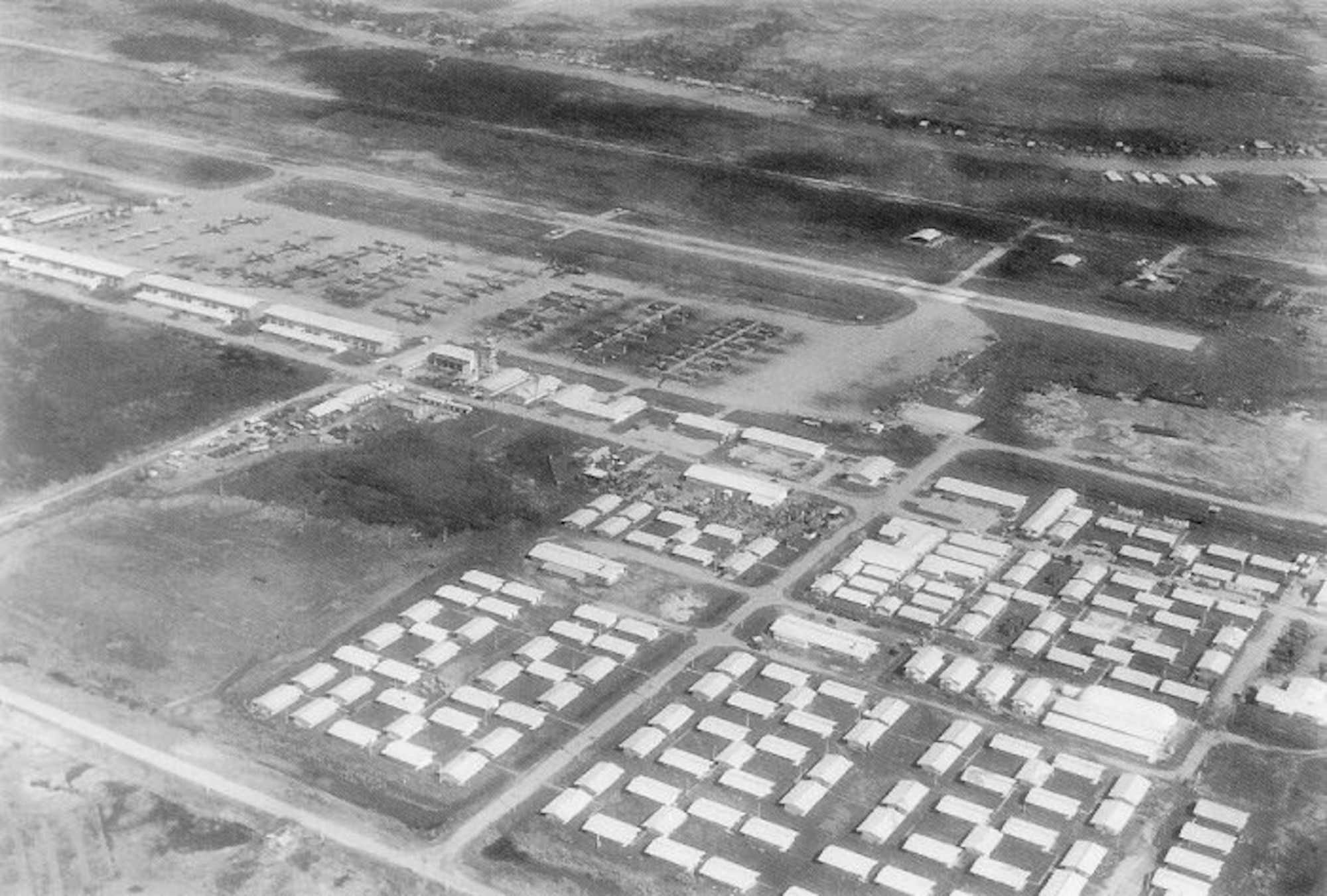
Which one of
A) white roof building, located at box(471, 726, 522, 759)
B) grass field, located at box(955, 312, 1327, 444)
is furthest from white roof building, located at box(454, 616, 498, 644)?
grass field, located at box(955, 312, 1327, 444)

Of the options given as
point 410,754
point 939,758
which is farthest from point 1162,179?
point 410,754

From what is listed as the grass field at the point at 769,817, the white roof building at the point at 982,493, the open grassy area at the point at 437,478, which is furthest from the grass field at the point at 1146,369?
the grass field at the point at 769,817

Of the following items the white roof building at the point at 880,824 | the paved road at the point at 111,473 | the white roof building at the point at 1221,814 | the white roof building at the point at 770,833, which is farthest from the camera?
the paved road at the point at 111,473

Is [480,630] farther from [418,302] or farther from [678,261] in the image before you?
[678,261]

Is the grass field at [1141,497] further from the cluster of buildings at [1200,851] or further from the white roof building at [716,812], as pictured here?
the white roof building at [716,812]

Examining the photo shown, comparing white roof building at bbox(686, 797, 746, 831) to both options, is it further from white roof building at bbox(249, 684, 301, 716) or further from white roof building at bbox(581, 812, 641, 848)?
white roof building at bbox(249, 684, 301, 716)

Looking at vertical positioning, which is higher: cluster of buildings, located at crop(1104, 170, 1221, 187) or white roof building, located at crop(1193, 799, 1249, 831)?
cluster of buildings, located at crop(1104, 170, 1221, 187)
